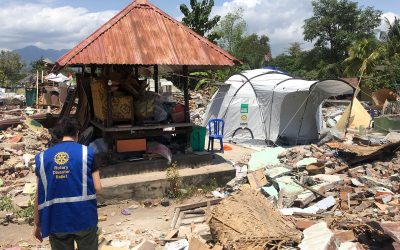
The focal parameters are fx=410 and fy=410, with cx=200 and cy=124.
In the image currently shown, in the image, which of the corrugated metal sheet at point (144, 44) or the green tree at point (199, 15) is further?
the green tree at point (199, 15)

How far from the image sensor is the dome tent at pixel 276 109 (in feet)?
48.7

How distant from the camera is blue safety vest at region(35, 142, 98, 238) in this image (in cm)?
385

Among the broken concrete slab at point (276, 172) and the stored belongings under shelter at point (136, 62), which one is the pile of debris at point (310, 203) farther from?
the stored belongings under shelter at point (136, 62)

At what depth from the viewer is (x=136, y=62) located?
8820mm

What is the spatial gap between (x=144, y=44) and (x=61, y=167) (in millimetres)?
5962

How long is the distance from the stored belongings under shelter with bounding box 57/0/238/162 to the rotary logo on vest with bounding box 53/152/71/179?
505 centimetres

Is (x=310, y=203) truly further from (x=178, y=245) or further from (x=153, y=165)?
(x=153, y=165)

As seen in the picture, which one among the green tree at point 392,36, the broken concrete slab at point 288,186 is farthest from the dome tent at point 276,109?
the green tree at point 392,36

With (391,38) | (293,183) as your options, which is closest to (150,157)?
(293,183)

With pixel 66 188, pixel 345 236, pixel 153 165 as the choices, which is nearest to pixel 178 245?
pixel 345 236

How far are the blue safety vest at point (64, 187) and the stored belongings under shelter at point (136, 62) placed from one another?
5006 mm

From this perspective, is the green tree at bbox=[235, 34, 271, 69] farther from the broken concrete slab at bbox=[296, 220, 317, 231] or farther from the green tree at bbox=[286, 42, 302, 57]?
the broken concrete slab at bbox=[296, 220, 317, 231]

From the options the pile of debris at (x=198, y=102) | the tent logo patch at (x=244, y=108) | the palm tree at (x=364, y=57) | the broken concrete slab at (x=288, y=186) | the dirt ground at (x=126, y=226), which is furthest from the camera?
the palm tree at (x=364, y=57)

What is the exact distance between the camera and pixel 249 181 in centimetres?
944
